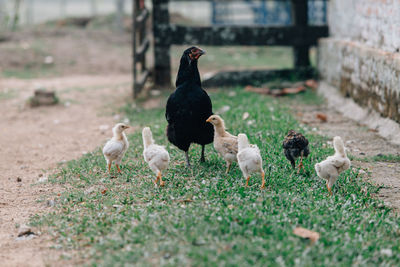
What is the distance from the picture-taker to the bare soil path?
4.34 m

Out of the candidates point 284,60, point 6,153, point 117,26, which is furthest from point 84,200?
point 117,26

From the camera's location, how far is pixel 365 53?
8305mm

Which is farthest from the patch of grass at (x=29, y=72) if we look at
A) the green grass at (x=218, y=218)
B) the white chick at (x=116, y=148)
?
the white chick at (x=116, y=148)

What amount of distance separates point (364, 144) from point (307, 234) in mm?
3454

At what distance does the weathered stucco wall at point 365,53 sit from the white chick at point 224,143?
9.45 feet

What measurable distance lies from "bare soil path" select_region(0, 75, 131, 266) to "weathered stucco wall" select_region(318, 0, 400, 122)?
4.47 meters

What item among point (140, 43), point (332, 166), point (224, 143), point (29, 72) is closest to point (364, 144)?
point (332, 166)

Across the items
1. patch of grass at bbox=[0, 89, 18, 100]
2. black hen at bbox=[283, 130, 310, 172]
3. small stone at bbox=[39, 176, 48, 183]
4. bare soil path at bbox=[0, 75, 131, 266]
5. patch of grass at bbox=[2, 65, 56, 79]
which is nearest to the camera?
bare soil path at bbox=[0, 75, 131, 266]

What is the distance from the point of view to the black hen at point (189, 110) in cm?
589

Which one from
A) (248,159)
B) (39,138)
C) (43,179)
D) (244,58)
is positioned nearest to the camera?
(248,159)

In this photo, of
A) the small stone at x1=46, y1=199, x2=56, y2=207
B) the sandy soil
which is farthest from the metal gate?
the small stone at x1=46, y1=199, x2=56, y2=207

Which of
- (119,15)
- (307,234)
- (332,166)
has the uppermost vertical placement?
(119,15)

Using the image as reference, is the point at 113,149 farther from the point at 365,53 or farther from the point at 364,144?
the point at 365,53

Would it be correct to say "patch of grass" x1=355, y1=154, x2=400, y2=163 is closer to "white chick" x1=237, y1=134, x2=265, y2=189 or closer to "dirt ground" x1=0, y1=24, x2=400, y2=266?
"dirt ground" x1=0, y1=24, x2=400, y2=266
